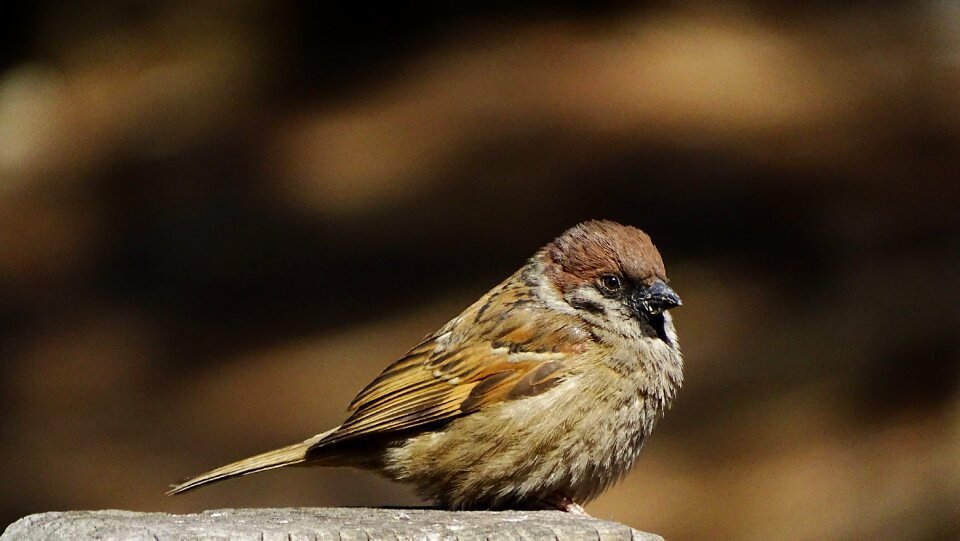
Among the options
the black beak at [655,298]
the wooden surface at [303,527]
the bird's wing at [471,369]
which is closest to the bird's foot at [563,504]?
the bird's wing at [471,369]

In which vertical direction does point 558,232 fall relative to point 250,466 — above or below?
above

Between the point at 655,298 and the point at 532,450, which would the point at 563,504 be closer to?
the point at 532,450

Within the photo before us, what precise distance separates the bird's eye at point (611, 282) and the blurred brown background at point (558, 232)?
1.77 metres

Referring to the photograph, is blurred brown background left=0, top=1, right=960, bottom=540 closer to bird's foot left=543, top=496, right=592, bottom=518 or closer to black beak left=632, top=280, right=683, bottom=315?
black beak left=632, top=280, right=683, bottom=315

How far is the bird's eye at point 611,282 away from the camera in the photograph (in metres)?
3.72

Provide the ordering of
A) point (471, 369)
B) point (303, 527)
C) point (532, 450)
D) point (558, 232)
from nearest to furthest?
point (303, 527), point (532, 450), point (471, 369), point (558, 232)

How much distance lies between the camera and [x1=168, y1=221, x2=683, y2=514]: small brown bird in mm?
3443

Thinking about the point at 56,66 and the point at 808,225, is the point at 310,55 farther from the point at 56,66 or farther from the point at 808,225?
the point at 808,225

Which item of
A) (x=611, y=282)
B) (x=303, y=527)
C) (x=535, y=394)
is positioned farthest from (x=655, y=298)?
(x=303, y=527)

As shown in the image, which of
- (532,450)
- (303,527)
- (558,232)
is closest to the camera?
(303,527)

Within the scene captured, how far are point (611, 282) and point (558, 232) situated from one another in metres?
1.79

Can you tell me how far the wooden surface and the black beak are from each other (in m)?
0.94

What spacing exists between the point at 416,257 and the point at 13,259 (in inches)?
70.5

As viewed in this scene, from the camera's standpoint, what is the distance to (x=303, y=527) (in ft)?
8.54
